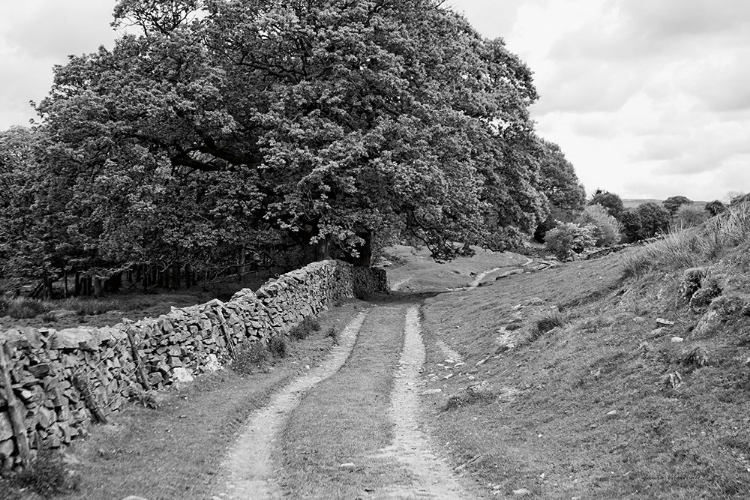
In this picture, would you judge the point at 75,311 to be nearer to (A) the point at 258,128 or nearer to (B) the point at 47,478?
(A) the point at 258,128

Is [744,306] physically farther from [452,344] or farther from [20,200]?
[20,200]

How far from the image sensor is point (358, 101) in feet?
106

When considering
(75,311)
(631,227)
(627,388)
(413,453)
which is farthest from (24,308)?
(631,227)

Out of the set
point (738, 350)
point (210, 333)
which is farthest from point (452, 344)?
point (738, 350)

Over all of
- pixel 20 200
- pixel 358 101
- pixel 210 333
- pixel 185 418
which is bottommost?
pixel 185 418

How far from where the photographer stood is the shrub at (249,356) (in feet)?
57.5

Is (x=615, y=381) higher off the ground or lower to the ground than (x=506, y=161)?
lower

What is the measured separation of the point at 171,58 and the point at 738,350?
90.5ft

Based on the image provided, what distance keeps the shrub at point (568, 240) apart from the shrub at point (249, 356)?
4259 cm

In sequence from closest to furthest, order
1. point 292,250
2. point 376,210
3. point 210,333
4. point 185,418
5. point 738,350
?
point 738,350, point 185,418, point 210,333, point 376,210, point 292,250

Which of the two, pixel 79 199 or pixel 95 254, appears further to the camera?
pixel 95 254

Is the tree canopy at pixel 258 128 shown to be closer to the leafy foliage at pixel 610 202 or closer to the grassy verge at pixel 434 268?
the grassy verge at pixel 434 268

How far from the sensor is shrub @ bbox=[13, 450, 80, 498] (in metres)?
7.97

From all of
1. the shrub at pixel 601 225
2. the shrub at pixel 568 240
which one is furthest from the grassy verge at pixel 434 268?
the shrub at pixel 601 225
